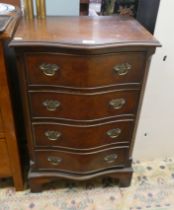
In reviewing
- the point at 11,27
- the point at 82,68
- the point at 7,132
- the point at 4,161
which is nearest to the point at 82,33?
the point at 82,68

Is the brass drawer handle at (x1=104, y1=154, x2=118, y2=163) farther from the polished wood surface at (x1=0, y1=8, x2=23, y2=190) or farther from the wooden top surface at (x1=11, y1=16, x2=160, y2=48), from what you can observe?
the wooden top surface at (x1=11, y1=16, x2=160, y2=48)

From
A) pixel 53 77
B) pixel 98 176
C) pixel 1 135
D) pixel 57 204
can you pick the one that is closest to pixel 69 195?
pixel 57 204

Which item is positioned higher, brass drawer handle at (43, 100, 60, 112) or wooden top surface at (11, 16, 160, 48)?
wooden top surface at (11, 16, 160, 48)

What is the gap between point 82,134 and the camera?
1.23m

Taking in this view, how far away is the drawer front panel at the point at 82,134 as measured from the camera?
1.22 metres

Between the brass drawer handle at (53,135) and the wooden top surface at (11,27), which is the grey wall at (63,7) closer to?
the wooden top surface at (11,27)

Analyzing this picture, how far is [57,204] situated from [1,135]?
0.53 metres

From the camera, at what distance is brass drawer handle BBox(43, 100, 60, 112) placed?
113 centimetres

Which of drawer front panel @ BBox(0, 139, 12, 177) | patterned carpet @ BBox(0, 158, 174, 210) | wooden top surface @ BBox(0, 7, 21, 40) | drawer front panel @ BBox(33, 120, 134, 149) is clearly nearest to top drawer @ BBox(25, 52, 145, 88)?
wooden top surface @ BBox(0, 7, 21, 40)

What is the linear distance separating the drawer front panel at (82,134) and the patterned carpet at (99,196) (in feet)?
1.21

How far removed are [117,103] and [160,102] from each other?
0.43 m

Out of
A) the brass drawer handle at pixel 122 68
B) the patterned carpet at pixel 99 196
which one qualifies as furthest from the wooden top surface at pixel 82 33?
the patterned carpet at pixel 99 196

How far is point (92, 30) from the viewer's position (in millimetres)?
1131

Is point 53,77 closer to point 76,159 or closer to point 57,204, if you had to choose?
point 76,159
